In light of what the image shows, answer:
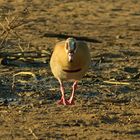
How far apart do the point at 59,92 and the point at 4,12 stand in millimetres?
9226

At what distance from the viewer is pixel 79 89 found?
10383mm

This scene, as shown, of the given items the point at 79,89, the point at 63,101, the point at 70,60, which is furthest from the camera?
the point at 79,89

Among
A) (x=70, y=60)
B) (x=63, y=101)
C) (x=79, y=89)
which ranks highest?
(x=70, y=60)

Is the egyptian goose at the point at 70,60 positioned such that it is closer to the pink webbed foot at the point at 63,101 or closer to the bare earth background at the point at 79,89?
the pink webbed foot at the point at 63,101

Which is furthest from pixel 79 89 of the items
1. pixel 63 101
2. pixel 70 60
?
pixel 70 60

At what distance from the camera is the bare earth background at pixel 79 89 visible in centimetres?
816

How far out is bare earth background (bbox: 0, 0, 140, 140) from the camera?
26.8 ft

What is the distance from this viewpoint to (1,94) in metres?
9.93

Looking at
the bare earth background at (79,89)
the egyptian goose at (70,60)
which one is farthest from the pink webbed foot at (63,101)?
the egyptian goose at (70,60)

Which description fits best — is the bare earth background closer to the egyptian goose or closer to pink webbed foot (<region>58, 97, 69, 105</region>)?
pink webbed foot (<region>58, 97, 69, 105</region>)

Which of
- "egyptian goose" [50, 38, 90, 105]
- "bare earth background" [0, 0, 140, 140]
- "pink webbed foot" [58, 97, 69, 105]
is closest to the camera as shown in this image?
"bare earth background" [0, 0, 140, 140]

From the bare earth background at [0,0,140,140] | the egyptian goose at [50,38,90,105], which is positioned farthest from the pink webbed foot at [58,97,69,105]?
the egyptian goose at [50,38,90,105]

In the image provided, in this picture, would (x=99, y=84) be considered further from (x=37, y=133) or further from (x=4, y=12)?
(x=4, y=12)

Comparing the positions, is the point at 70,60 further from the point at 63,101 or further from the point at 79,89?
the point at 79,89
